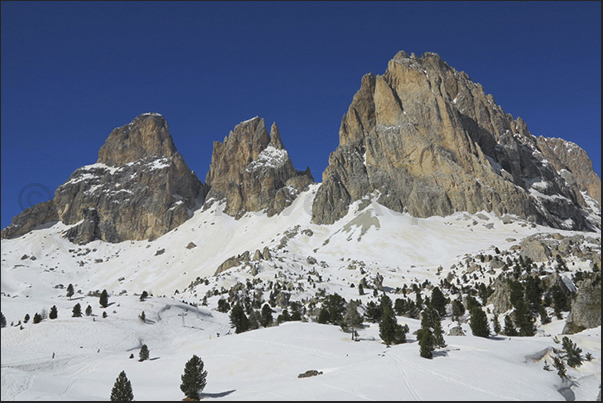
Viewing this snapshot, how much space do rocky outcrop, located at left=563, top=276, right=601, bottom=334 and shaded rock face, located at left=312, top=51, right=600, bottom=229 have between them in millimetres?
105320

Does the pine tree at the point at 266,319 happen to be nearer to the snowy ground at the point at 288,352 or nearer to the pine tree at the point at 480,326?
the snowy ground at the point at 288,352

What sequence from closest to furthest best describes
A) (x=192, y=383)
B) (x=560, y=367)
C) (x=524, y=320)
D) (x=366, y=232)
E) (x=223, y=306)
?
(x=192, y=383), (x=560, y=367), (x=524, y=320), (x=223, y=306), (x=366, y=232)

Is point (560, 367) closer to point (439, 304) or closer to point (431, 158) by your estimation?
point (439, 304)

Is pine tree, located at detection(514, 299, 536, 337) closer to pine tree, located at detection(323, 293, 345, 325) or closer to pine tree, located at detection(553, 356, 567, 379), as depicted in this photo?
pine tree, located at detection(553, 356, 567, 379)

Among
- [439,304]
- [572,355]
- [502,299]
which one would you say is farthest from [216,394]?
[439,304]

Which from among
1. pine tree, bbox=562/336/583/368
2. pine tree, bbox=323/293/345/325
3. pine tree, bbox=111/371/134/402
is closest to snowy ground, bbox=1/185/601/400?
pine tree, bbox=562/336/583/368

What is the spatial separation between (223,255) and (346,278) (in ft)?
235

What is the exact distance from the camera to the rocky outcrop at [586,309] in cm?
3481

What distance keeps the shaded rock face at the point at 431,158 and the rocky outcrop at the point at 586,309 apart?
105320 millimetres

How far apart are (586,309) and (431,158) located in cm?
11590

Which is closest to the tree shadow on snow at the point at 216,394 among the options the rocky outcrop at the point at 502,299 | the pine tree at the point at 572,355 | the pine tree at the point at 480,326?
the pine tree at the point at 572,355

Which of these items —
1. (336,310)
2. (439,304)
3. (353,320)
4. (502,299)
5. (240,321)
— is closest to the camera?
(353,320)

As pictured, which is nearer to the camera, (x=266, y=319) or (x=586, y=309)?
(x=586, y=309)

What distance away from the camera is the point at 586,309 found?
116 ft
